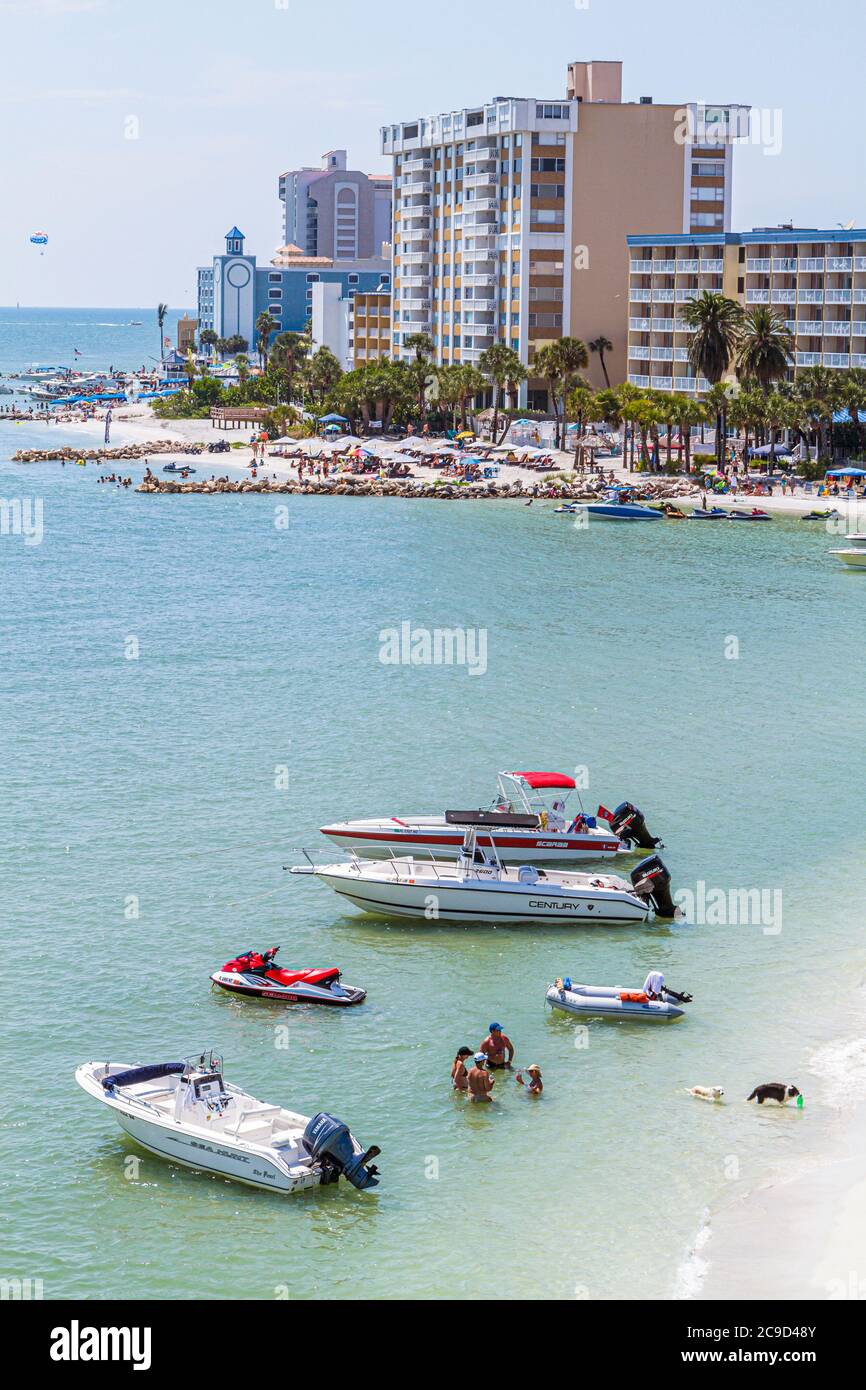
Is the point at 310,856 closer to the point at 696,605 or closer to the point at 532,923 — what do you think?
the point at 532,923

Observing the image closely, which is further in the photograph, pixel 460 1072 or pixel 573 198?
pixel 573 198

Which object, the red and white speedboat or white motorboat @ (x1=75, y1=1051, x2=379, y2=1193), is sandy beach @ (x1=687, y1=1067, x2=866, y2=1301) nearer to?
white motorboat @ (x1=75, y1=1051, x2=379, y2=1193)

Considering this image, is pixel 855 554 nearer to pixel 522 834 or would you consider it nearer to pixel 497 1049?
pixel 522 834

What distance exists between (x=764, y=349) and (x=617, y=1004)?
107m

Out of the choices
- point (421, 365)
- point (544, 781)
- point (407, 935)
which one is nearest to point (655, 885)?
point (544, 781)

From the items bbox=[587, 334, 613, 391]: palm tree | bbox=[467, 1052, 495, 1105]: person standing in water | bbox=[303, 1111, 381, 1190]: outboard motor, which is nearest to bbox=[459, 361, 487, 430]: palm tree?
bbox=[587, 334, 613, 391]: palm tree

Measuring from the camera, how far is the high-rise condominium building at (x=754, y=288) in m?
136

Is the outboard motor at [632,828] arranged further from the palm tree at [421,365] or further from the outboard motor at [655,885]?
the palm tree at [421,365]

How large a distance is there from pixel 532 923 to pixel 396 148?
551ft

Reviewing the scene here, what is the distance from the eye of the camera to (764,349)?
136 m

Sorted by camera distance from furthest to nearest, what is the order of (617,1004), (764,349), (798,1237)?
(764,349) < (617,1004) < (798,1237)

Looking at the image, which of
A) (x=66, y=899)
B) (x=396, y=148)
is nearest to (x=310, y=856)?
(x=66, y=899)

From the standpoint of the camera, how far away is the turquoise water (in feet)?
91.9

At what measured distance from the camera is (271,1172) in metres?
28.6
